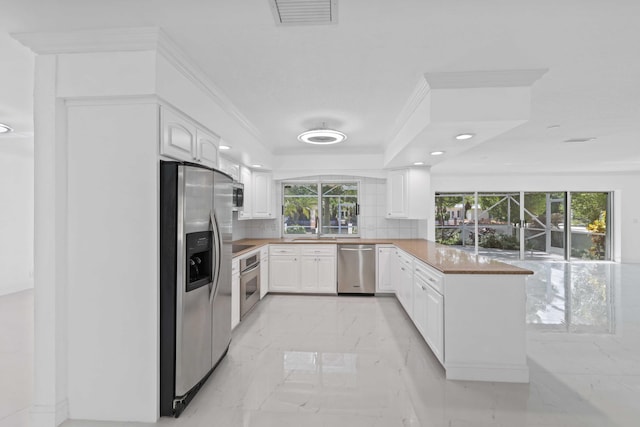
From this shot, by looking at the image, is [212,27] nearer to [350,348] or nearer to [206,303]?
[206,303]

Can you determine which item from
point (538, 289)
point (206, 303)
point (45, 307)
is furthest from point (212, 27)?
point (538, 289)

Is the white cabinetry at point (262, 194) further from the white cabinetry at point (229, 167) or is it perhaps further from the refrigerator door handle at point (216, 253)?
the refrigerator door handle at point (216, 253)

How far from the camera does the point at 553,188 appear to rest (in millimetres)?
8008

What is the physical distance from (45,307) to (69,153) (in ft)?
3.22

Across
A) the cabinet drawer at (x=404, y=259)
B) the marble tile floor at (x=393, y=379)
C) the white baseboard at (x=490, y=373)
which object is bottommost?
the marble tile floor at (x=393, y=379)

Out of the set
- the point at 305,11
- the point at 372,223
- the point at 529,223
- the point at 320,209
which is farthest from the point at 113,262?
the point at 529,223

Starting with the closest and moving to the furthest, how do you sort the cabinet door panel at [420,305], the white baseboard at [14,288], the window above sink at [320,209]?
1. the cabinet door panel at [420,305]
2. the white baseboard at [14,288]
3. the window above sink at [320,209]

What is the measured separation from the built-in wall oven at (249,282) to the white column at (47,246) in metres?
1.88

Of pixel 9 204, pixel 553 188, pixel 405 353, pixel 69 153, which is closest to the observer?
pixel 69 153

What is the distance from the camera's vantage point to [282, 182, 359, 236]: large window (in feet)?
18.9

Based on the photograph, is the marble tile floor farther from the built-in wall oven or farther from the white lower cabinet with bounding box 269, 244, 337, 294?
the white lower cabinet with bounding box 269, 244, 337, 294

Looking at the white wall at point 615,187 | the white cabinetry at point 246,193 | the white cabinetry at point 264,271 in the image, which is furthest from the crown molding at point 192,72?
the white wall at point 615,187

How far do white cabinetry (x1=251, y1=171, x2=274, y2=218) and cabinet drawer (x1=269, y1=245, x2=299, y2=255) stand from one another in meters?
0.60

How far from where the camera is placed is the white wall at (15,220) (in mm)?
4922
